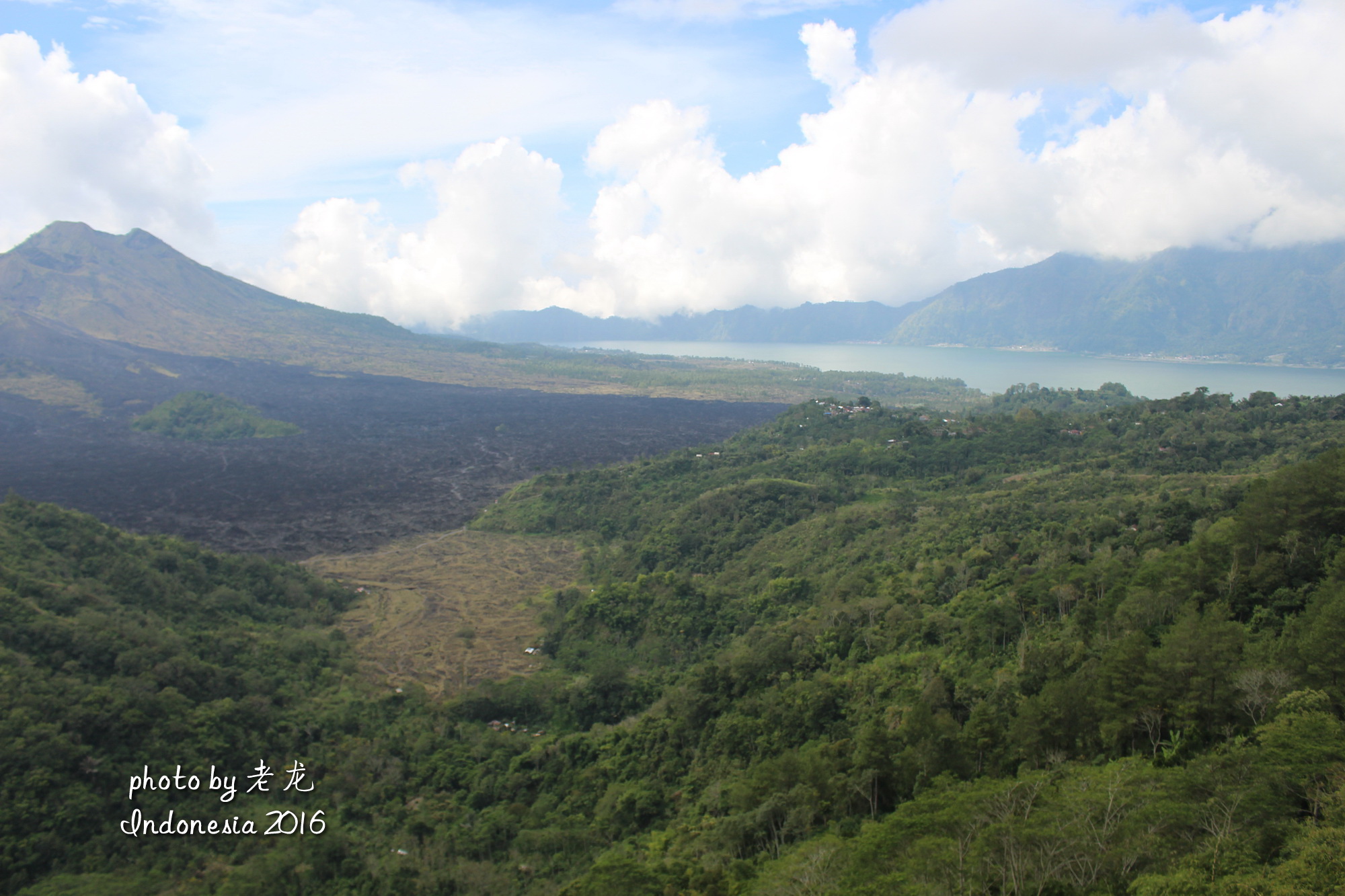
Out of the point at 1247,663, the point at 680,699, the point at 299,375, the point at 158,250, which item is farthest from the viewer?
the point at 158,250

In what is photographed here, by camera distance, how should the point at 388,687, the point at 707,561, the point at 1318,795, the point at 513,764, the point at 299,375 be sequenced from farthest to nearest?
the point at 299,375, the point at 707,561, the point at 388,687, the point at 513,764, the point at 1318,795

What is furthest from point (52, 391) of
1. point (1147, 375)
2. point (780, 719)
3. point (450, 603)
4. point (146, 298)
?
point (1147, 375)

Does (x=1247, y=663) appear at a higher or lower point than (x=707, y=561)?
higher

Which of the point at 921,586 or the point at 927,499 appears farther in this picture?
the point at 927,499

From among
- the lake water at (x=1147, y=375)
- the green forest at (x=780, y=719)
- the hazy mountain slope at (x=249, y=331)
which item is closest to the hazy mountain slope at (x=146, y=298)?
the hazy mountain slope at (x=249, y=331)

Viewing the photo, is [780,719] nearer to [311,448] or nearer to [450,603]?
[450,603]

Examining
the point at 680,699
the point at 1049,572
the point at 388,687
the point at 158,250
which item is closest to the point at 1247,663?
the point at 1049,572

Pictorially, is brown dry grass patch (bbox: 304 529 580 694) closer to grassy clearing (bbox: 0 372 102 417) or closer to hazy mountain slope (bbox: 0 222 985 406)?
grassy clearing (bbox: 0 372 102 417)

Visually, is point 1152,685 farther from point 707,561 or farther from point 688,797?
point 707,561
